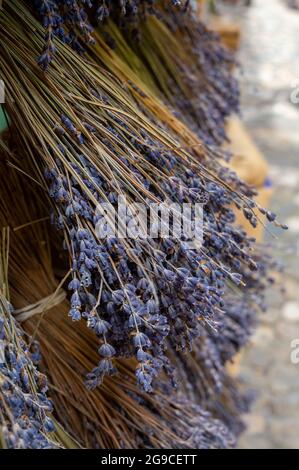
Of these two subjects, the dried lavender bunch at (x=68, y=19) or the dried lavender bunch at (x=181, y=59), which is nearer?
the dried lavender bunch at (x=68, y=19)

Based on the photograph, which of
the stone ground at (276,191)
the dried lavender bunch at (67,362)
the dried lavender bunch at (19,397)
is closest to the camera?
the dried lavender bunch at (19,397)

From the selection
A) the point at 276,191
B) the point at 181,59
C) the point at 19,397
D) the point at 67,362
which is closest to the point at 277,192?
the point at 276,191

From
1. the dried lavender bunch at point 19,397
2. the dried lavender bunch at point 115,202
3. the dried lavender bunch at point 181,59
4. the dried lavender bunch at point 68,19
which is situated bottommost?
the dried lavender bunch at point 19,397

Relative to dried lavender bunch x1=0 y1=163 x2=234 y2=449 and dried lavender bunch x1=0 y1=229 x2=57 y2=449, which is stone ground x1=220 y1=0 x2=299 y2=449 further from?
dried lavender bunch x1=0 y1=229 x2=57 y2=449

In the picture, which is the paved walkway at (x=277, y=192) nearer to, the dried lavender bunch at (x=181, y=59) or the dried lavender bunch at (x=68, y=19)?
the dried lavender bunch at (x=181, y=59)

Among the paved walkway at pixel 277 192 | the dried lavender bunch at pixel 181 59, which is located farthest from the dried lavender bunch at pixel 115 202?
Answer: the paved walkway at pixel 277 192

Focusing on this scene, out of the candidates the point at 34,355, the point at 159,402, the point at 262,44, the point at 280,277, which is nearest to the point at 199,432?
the point at 159,402
